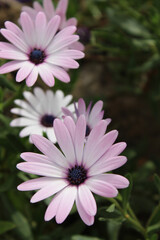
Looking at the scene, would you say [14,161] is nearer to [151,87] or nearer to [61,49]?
[61,49]

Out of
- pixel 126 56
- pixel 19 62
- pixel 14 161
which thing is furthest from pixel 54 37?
pixel 126 56

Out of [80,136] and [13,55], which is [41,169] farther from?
[13,55]

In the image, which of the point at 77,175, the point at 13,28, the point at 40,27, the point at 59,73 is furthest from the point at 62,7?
the point at 77,175

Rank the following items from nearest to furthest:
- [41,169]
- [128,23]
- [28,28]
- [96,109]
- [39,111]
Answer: [41,169], [96,109], [28,28], [39,111], [128,23]

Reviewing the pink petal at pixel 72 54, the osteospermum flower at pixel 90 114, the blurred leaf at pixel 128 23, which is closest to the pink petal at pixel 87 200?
the osteospermum flower at pixel 90 114

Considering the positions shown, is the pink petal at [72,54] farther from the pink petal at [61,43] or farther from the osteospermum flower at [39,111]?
the osteospermum flower at [39,111]
